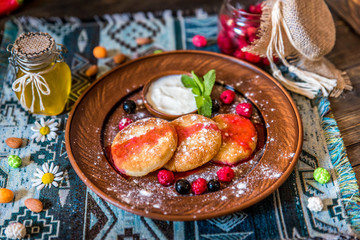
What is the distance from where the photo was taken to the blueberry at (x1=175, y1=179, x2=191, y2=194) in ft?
4.37

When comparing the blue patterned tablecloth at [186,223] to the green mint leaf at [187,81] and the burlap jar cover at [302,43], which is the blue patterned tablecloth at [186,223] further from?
the green mint leaf at [187,81]

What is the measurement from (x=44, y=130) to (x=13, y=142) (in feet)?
0.45

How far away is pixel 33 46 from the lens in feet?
5.08

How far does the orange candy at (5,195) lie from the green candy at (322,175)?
119 centimetres

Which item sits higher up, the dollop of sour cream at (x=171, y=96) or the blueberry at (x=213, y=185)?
the dollop of sour cream at (x=171, y=96)

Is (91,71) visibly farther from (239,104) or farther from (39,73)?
(239,104)

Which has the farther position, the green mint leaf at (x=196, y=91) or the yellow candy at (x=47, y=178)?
the green mint leaf at (x=196, y=91)

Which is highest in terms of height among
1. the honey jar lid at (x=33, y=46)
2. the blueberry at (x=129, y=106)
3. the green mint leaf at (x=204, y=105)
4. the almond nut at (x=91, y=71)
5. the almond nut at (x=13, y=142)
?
the almond nut at (x=91, y=71)

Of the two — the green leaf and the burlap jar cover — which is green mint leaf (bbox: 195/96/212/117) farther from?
the burlap jar cover

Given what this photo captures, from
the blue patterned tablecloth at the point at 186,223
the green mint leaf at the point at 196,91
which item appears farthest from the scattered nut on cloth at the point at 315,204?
the green mint leaf at the point at 196,91

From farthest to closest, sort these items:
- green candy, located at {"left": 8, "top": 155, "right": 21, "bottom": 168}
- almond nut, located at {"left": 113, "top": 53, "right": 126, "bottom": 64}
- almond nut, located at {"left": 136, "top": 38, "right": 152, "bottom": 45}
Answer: almond nut, located at {"left": 136, "top": 38, "right": 152, "bottom": 45} < almond nut, located at {"left": 113, "top": 53, "right": 126, "bottom": 64} < green candy, located at {"left": 8, "top": 155, "right": 21, "bottom": 168}

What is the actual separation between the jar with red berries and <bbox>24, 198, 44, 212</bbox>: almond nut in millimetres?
1173

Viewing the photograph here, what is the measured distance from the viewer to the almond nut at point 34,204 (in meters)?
1.37

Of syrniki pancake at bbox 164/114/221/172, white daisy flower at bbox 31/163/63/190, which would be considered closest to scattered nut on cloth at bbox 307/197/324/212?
syrniki pancake at bbox 164/114/221/172
